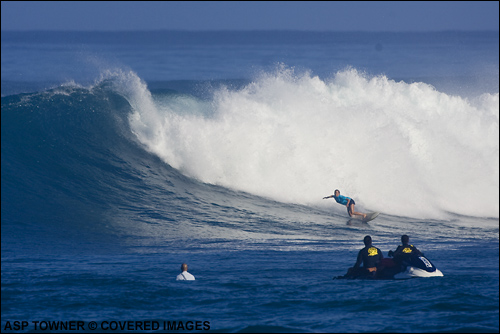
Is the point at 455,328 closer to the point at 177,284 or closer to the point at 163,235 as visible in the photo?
the point at 177,284

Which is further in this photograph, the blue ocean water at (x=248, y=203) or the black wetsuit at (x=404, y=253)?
the black wetsuit at (x=404, y=253)

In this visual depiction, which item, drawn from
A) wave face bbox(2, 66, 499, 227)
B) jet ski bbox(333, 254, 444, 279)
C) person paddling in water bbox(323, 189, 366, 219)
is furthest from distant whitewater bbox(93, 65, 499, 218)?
jet ski bbox(333, 254, 444, 279)

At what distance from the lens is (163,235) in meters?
15.1

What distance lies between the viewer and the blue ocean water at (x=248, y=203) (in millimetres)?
9891

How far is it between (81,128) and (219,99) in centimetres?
463

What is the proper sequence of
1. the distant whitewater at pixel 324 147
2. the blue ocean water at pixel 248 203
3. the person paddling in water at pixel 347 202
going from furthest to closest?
the distant whitewater at pixel 324 147 < the person paddling in water at pixel 347 202 < the blue ocean water at pixel 248 203

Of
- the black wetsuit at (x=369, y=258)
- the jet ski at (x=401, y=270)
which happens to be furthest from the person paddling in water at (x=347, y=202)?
the jet ski at (x=401, y=270)

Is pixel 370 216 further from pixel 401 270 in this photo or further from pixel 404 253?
pixel 401 270

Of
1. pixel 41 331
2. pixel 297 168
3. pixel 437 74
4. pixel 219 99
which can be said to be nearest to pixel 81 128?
pixel 219 99

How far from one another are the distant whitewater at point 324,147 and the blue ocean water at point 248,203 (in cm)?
6

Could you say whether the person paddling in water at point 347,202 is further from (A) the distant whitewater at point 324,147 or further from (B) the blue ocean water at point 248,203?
(A) the distant whitewater at point 324,147

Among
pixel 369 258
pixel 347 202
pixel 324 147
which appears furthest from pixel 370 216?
pixel 369 258

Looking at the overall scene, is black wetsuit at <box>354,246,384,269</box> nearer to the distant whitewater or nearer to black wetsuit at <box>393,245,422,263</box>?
black wetsuit at <box>393,245,422,263</box>

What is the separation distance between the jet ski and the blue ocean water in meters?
0.31
